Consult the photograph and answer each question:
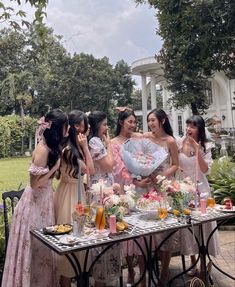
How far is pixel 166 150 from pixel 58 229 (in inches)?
52.9

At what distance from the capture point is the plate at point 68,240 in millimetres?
2199

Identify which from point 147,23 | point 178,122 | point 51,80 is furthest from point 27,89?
point 147,23

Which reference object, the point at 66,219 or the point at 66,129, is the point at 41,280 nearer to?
the point at 66,219

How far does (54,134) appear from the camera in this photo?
8.45 feet

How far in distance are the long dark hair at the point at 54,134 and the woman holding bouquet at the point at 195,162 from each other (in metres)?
1.36

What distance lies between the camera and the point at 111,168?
10.0 ft

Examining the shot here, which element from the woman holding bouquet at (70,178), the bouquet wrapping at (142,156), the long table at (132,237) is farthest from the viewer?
the bouquet wrapping at (142,156)

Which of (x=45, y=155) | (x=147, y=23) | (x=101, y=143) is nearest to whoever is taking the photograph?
(x=45, y=155)

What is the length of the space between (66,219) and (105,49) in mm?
→ 25426

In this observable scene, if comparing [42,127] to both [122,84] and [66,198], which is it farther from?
[122,84]

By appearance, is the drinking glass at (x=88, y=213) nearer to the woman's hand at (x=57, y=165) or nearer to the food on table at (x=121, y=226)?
the food on table at (x=121, y=226)

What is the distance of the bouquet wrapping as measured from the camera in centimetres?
309

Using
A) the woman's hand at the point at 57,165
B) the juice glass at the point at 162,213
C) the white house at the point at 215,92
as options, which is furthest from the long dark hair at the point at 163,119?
the white house at the point at 215,92

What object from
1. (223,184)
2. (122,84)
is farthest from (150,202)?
(122,84)
